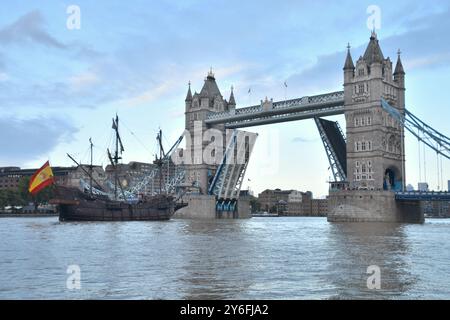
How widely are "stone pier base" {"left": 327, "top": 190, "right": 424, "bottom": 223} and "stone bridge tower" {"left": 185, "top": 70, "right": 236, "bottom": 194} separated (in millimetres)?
40012

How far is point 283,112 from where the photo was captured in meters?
106

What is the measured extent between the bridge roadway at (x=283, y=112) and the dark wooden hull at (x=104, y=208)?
2286 cm

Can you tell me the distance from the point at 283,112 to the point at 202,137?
2272 centimetres

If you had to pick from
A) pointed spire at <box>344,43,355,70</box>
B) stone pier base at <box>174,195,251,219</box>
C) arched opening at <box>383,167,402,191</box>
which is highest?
pointed spire at <box>344,43,355,70</box>

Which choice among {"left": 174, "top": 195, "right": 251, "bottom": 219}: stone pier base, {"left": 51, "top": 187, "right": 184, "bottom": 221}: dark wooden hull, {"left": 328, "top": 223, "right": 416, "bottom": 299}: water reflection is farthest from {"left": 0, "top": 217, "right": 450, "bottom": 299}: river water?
{"left": 174, "top": 195, "right": 251, "bottom": 219}: stone pier base

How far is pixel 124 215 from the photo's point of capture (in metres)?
94.9

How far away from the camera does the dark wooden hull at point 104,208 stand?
84250 mm

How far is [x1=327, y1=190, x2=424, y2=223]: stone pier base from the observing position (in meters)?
83.4

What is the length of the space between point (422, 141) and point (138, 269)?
2832 inches

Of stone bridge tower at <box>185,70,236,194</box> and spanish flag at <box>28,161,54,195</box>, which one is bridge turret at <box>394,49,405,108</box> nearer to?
stone bridge tower at <box>185,70,236,194</box>

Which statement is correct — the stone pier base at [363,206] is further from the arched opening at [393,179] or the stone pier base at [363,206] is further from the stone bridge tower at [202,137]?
the stone bridge tower at [202,137]

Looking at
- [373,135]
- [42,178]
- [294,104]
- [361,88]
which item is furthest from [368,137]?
[42,178]

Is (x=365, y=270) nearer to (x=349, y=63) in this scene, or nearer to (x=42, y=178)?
(x=42, y=178)

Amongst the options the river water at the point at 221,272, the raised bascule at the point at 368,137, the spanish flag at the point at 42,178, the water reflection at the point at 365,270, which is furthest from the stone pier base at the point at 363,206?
the river water at the point at 221,272
